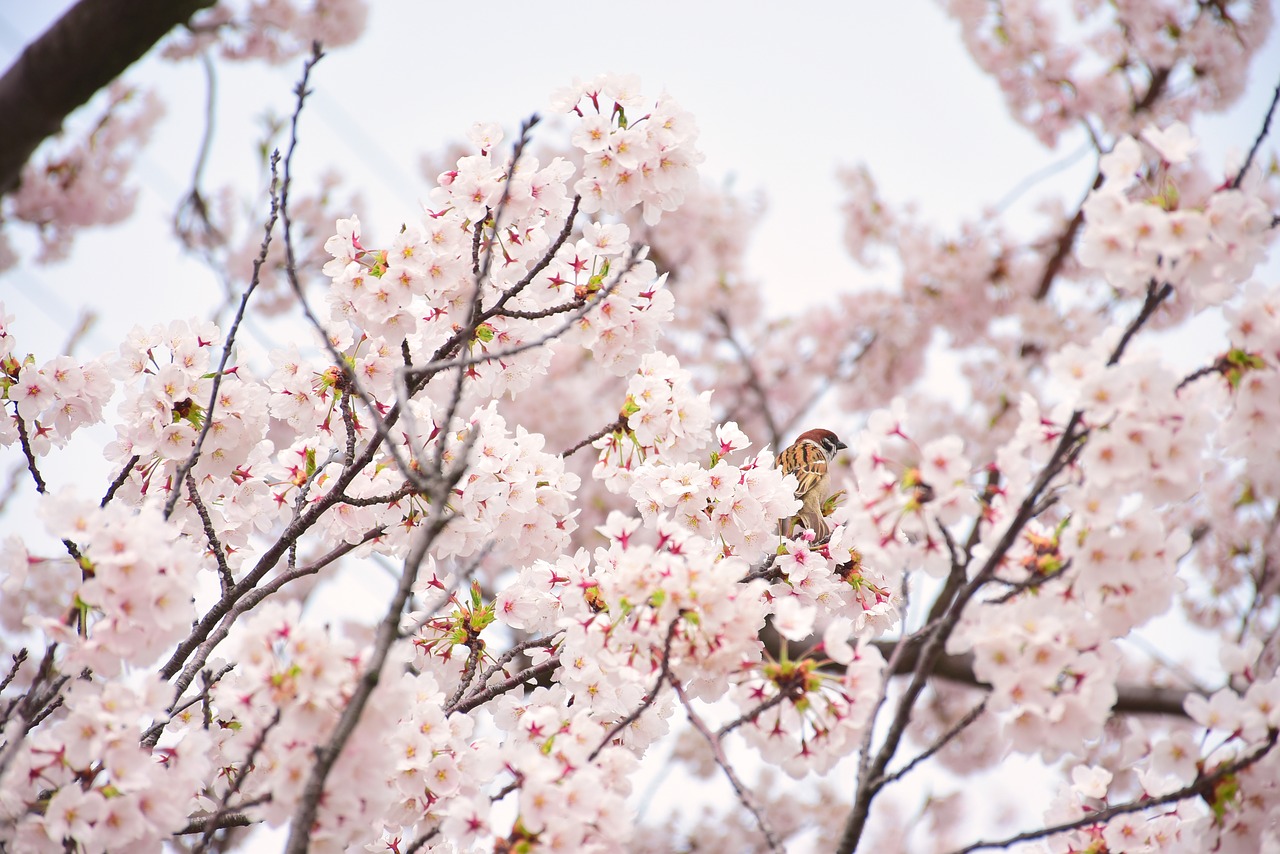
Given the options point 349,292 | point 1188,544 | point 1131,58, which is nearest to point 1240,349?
point 1188,544

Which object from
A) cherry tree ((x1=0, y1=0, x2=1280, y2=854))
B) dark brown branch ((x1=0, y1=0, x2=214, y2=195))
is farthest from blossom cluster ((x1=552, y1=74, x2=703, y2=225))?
dark brown branch ((x1=0, y1=0, x2=214, y2=195))

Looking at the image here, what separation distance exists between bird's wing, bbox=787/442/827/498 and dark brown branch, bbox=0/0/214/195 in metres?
2.41

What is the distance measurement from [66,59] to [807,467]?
2.84 meters

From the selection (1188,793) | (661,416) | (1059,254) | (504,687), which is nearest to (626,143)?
(661,416)

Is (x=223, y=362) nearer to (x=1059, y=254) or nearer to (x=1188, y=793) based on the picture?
(x=1188, y=793)

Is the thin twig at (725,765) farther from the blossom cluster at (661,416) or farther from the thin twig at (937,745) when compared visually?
the blossom cluster at (661,416)

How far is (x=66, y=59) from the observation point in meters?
2.22

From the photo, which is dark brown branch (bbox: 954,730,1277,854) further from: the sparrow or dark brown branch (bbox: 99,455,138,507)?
dark brown branch (bbox: 99,455,138,507)

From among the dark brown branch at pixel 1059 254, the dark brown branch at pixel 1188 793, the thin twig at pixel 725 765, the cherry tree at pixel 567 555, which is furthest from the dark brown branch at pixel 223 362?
the dark brown branch at pixel 1059 254

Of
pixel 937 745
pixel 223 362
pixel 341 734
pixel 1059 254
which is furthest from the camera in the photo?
pixel 1059 254

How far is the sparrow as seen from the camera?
324cm

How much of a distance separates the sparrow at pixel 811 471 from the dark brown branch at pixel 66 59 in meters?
2.25

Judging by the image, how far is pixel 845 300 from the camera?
9359 millimetres

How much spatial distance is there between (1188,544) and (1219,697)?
0.35 m
